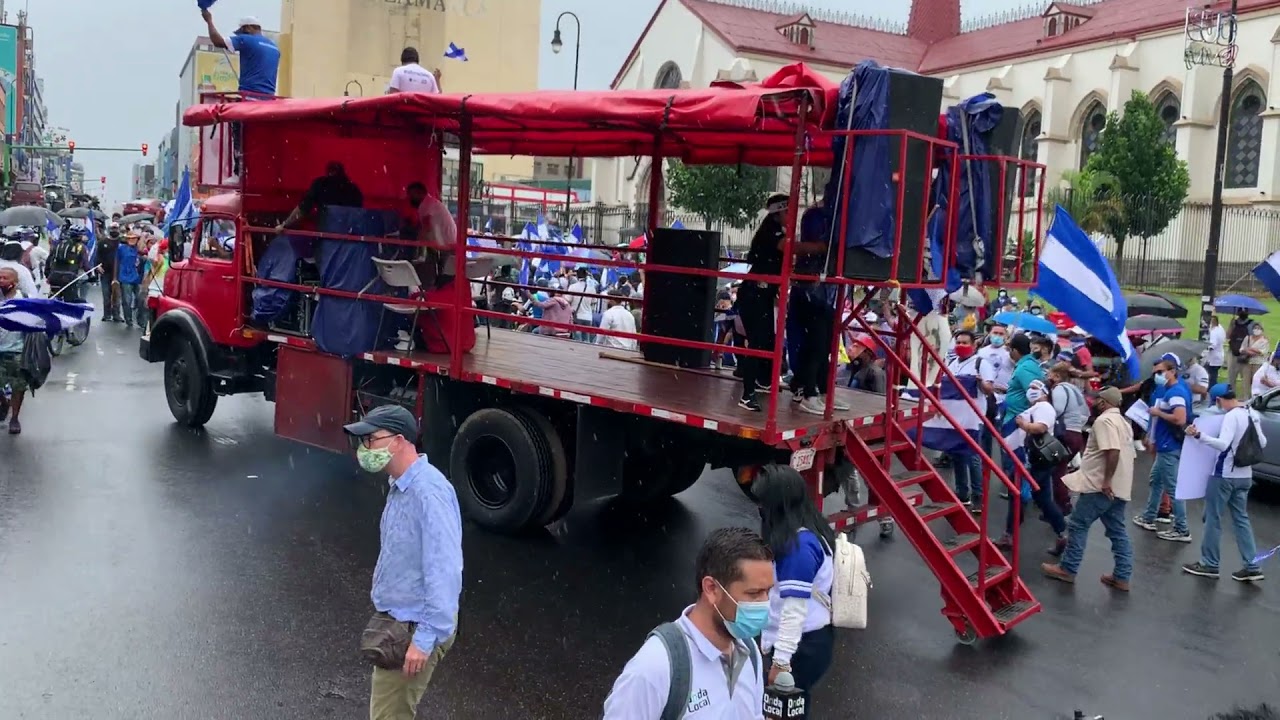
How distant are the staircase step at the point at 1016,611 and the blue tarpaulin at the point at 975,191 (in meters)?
Answer: 2.15

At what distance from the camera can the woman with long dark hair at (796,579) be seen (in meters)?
4.46

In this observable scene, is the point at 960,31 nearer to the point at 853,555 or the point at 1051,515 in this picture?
the point at 1051,515

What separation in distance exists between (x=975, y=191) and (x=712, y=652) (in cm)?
520

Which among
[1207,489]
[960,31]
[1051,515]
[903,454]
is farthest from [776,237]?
[960,31]

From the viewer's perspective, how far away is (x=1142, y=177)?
106ft

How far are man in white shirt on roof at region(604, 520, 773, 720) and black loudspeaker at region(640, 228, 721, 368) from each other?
6.69 m

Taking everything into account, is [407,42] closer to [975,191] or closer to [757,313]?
[757,313]

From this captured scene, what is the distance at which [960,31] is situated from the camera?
60.7 meters

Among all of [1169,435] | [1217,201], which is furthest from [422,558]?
[1217,201]

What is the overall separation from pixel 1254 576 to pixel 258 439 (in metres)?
9.34

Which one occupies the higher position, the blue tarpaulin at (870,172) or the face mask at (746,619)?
the blue tarpaulin at (870,172)

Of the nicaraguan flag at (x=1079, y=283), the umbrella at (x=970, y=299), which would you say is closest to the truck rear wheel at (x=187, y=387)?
the nicaraguan flag at (x=1079, y=283)

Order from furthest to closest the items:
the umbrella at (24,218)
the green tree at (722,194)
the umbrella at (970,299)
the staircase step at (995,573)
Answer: the green tree at (722,194) → the umbrella at (24,218) → the umbrella at (970,299) → the staircase step at (995,573)

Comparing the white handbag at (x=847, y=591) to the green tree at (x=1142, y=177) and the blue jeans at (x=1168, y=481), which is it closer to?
the blue jeans at (x=1168, y=481)
